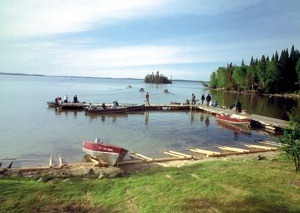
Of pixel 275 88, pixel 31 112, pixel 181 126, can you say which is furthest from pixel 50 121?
pixel 275 88

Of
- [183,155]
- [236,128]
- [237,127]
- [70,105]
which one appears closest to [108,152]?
[183,155]

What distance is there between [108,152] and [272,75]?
98527mm

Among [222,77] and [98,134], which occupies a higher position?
[222,77]

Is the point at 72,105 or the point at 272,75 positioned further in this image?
the point at 272,75

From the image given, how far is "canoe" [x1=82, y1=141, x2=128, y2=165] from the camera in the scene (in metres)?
17.0

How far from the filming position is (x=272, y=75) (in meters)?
104

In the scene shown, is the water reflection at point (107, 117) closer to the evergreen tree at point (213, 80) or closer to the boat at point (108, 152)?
the boat at point (108, 152)

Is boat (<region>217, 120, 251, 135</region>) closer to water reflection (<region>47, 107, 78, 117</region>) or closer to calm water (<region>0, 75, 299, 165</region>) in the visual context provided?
calm water (<region>0, 75, 299, 165</region>)

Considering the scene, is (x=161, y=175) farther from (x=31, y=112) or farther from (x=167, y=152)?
(x=31, y=112)

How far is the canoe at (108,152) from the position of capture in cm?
1700

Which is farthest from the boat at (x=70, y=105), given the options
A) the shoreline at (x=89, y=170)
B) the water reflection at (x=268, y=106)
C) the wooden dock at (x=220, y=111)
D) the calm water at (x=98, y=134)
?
the shoreline at (x=89, y=170)

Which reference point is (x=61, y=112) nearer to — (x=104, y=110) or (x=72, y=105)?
(x=72, y=105)

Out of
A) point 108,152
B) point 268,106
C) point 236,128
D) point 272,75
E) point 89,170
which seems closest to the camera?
point 89,170

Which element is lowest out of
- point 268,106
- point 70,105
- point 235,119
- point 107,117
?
point 107,117
